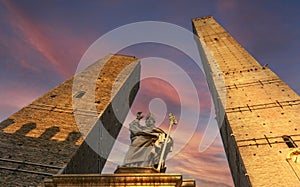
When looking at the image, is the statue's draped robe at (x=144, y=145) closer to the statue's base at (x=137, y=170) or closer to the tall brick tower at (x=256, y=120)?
the statue's base at (x=137, y=170)

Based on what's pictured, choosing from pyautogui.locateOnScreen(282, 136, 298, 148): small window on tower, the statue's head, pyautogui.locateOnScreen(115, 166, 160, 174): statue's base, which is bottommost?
pyautogui.locateOnScreen(115, 166, 160, 174): statue's base

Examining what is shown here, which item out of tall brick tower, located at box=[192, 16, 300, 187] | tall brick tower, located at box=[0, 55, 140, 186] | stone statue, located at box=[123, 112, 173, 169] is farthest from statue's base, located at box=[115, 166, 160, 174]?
tall brick tower, located at box=[0, 55, 140, 186]

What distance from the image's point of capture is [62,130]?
1273 centimetres

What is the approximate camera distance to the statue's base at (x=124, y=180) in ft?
11.7

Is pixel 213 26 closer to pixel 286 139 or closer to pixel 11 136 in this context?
pixel 286 139

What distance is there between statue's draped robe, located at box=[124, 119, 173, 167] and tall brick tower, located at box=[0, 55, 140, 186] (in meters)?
6.17

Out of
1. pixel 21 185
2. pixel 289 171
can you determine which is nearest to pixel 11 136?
pixel 21 185

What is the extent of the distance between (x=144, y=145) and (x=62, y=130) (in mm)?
9023

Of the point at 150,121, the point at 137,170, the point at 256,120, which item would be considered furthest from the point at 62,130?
the point at 137,170

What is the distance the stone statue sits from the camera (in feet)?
14.0

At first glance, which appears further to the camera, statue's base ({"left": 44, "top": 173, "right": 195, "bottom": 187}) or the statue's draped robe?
the statue's draped robe

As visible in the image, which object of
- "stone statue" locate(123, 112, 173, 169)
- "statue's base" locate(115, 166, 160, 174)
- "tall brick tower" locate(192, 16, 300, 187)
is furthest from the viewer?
"tall brick tower" locate(192, 16, 300, 187)

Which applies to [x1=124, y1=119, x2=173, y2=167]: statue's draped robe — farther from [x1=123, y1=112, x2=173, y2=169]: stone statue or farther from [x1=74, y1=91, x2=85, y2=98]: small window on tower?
[x1=74, y1=91, x2=85, y2=98]: small window on tower

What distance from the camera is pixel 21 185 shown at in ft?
30.7
